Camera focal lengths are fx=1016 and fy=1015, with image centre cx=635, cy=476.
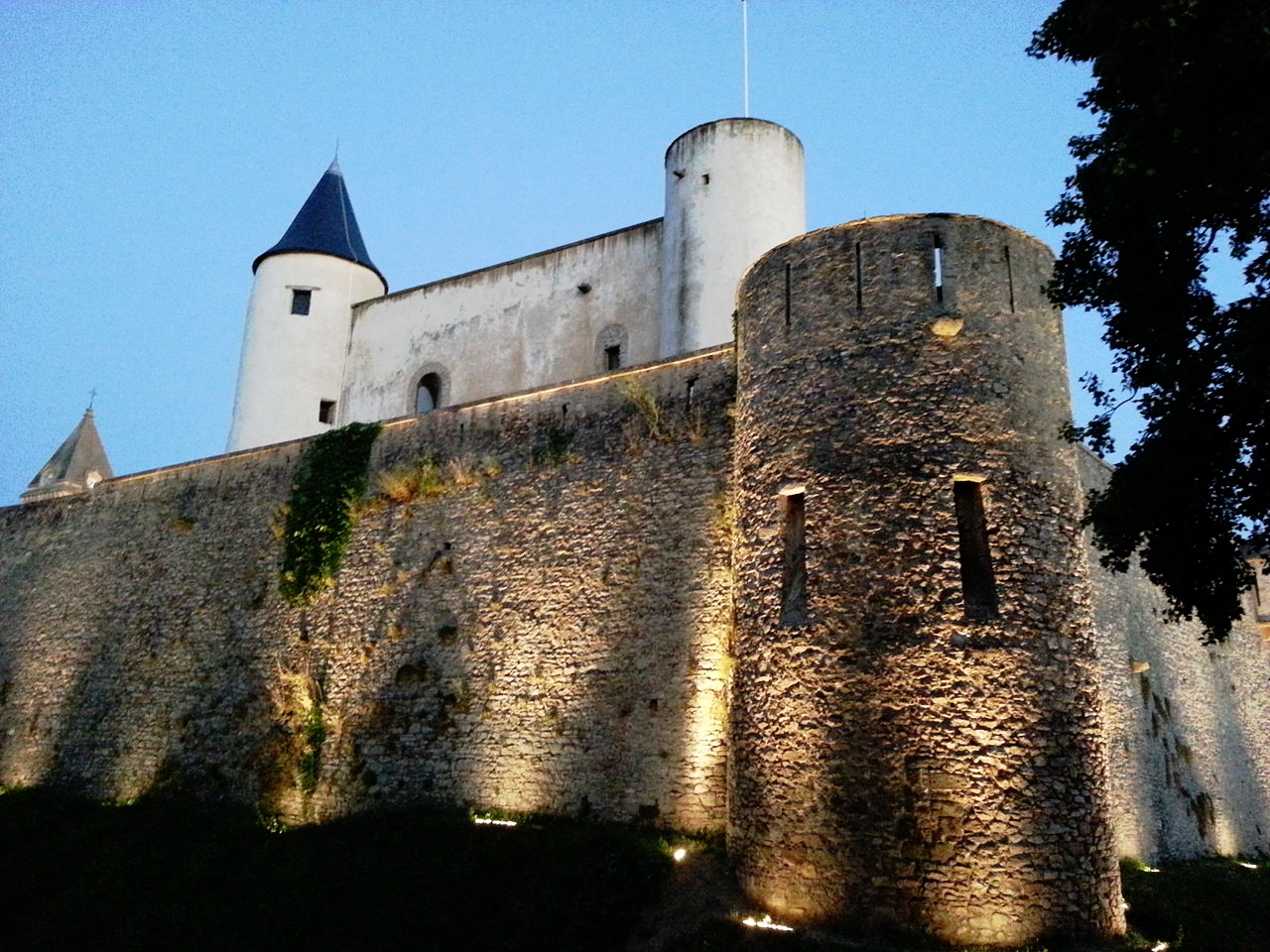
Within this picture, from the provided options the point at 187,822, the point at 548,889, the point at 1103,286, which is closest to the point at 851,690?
the point at 548,889

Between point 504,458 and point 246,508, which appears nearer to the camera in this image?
point 504,458

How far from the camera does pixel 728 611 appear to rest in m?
11.9

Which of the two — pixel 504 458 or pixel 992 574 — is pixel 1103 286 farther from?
→ pixel 504 458

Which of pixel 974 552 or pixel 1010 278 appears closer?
pixel 974 552

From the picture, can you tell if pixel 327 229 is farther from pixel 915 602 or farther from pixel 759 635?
pixel 915 602

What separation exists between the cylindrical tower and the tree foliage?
997cm

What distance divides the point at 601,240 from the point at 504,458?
30.8 ft

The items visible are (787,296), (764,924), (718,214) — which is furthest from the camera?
(718,214)

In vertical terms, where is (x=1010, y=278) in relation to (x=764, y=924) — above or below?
above

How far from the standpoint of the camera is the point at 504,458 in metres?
14.9

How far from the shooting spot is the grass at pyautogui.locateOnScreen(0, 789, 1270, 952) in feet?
32.2

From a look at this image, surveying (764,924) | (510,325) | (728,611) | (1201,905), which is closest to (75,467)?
(510,325)

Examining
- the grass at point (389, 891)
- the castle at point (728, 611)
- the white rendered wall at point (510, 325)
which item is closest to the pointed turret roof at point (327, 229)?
the white rendered wall at point (510, 325)

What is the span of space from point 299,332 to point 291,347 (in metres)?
0.46
